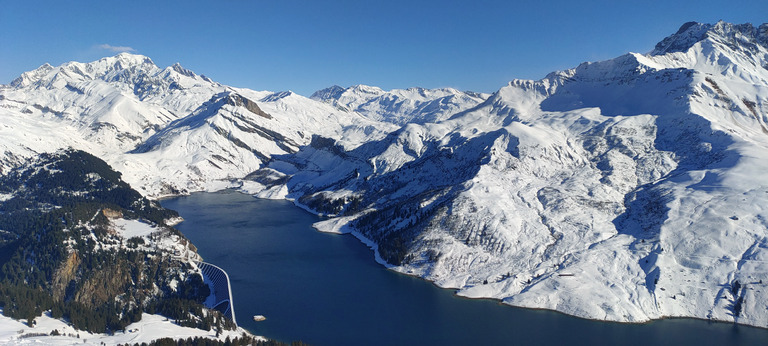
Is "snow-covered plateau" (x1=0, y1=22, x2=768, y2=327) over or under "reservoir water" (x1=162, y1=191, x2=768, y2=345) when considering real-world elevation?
over

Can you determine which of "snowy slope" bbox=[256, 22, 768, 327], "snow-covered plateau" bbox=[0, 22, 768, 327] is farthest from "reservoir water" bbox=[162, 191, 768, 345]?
"snowy slope" bbox=[256, 22, 768, 327]

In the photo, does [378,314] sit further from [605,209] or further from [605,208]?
[605,208]

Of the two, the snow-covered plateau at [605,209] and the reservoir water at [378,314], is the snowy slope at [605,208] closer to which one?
the snow-covered plateau at [605,209]

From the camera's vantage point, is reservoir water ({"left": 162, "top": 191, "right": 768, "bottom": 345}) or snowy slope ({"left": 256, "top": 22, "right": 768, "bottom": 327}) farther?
snowy slope ({"left": 256, "top": 22, "right": 768, "bottom": 327})

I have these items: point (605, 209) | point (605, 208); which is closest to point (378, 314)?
point (605, 209)

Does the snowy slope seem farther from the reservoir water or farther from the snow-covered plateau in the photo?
the reservoir water

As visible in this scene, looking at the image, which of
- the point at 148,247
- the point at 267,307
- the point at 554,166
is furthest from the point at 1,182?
the point at 554,166
